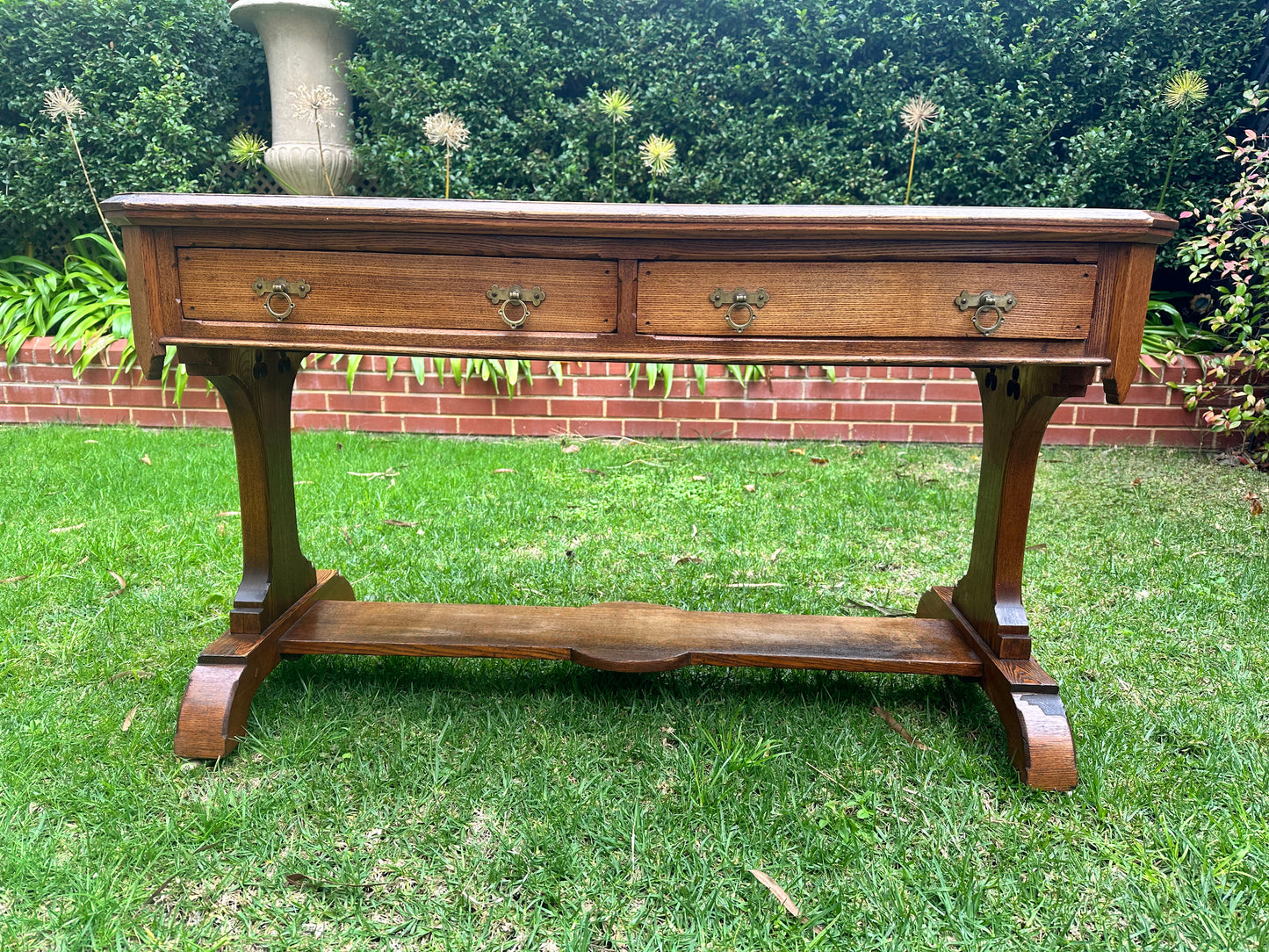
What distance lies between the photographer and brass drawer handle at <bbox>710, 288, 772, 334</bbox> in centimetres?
132

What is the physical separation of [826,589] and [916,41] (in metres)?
3.05

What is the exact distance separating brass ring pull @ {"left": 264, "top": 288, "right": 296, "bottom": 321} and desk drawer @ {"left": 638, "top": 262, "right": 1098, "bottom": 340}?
60 cm

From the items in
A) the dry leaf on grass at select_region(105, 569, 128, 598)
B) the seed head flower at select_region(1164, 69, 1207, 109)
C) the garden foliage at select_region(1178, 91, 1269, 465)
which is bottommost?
the dry leaf on grass at select_region(105, 569, 128, 598)

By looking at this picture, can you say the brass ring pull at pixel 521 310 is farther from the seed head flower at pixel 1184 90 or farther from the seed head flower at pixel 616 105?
the seed head flower at pixel 1184 90

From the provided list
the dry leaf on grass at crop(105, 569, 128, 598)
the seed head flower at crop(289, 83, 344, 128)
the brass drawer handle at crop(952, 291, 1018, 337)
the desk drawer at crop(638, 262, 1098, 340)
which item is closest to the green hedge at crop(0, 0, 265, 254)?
the seed head flower at crop(289, 83, 344, 128)

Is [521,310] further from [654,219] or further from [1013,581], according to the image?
[1013,581]

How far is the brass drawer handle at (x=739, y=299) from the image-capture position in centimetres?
132

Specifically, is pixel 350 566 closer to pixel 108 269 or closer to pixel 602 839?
pixel 602 839

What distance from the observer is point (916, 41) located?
12.8 feet

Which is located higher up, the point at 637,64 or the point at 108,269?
the point at 637,64

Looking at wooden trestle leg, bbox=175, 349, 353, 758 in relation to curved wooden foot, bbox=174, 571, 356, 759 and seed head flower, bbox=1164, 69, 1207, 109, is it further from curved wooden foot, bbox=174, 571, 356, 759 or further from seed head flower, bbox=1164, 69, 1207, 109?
seed head flower, bbox=1164, 69, 1207, 109

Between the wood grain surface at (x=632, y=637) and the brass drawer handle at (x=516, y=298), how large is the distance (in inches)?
27.4

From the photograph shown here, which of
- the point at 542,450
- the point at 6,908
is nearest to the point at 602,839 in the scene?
the point at 6,908

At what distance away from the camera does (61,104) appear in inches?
135
